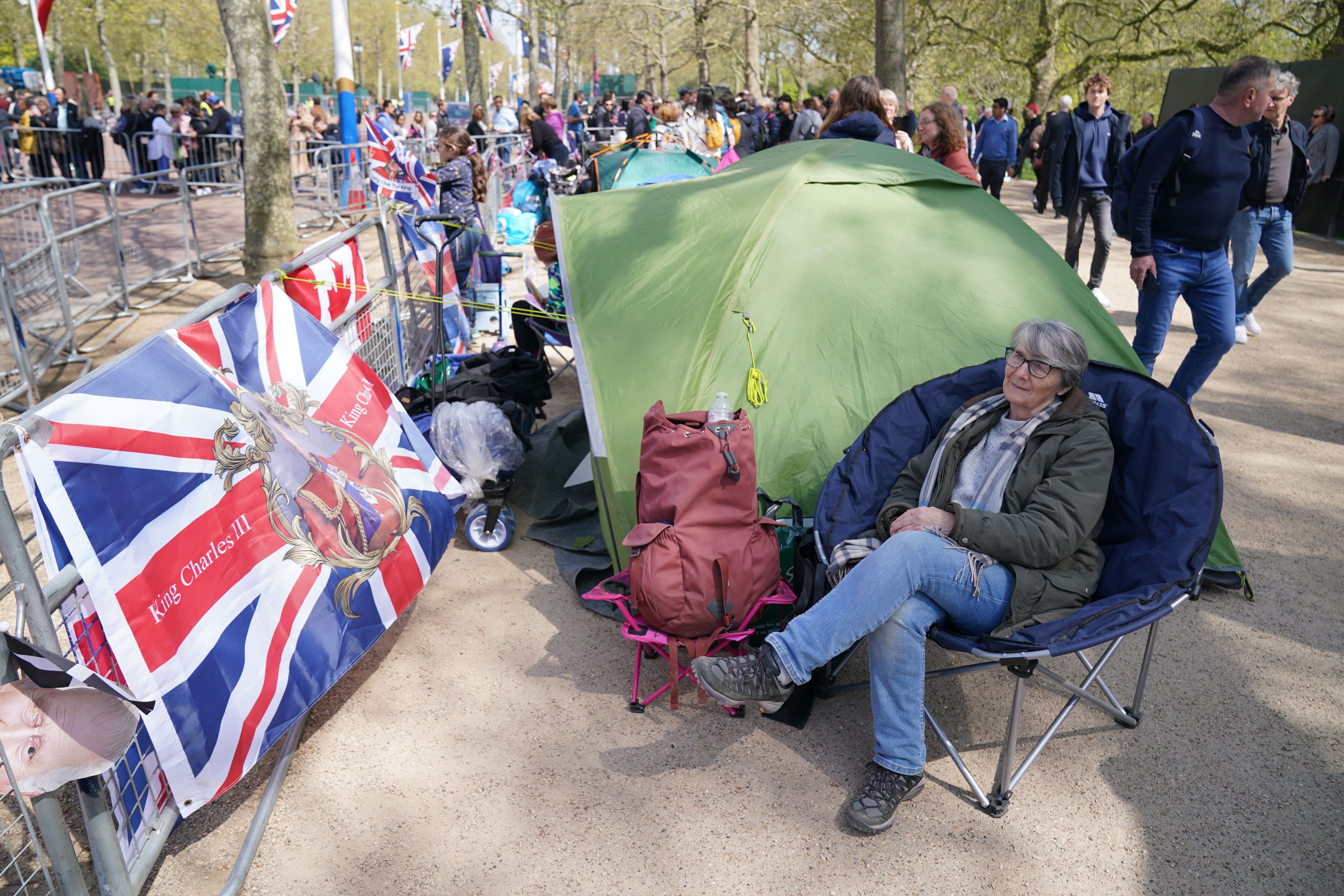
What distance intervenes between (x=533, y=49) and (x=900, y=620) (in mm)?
31875

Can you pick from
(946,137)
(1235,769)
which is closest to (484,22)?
(946,137)

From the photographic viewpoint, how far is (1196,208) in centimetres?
463

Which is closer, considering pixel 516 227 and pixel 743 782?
pixel 743 782

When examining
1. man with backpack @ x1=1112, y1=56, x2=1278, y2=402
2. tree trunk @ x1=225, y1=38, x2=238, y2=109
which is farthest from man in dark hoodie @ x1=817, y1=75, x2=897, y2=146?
tree trunk @ x1=225, y1=38, x2=238, y2=109

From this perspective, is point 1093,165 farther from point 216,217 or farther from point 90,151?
point 90,151

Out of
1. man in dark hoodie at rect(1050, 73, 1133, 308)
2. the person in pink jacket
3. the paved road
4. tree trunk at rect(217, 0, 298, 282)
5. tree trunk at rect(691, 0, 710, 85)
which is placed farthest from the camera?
tree trunk at rect(691, 0, 710, 85)

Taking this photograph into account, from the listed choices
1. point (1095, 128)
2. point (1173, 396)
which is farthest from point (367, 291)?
point (1095, 128)

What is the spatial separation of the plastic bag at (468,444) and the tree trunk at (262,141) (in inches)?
205

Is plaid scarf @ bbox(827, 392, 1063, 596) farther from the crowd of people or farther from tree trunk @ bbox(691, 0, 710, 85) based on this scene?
tree trunk @ bbox(691, 0, 710, 85)

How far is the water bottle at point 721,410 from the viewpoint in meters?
3.40

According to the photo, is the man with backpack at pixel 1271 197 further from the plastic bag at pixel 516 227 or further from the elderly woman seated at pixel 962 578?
the plastic bag at pixel 516 227

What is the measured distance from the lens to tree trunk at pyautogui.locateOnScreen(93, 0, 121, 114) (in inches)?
1186

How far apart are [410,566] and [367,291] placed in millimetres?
1889

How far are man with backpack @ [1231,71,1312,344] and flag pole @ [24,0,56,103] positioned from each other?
1704 centimetres
